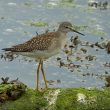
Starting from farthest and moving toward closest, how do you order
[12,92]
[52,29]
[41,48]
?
[52,29] → [41,48] → [12,92]

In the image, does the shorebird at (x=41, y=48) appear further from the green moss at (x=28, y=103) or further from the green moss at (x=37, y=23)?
the green moss at (x=37, y=23)

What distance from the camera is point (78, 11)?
66.3 feet

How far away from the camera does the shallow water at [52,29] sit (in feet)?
44.9

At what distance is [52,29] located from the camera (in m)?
18.0

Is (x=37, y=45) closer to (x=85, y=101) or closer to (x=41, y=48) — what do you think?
(x=41, y=48)

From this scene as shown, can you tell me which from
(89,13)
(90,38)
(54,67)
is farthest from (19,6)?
(54,67)

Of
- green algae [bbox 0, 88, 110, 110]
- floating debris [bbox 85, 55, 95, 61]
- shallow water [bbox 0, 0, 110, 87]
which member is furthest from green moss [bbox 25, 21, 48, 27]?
green algae [bbox 0, 88, 110, 110]

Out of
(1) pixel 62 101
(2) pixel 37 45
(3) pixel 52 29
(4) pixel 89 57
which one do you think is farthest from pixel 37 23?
(1) pixel 62 101

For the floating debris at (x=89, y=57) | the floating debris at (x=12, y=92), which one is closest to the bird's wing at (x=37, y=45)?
the floating debris at (x=12, y=92)

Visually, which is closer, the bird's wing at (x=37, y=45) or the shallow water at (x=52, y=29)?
the bird's wing at (x=37, y=45)

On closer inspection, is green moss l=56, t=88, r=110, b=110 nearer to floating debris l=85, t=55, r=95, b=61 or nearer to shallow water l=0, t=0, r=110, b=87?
shallow water l=0, t=0, r=110, b=87

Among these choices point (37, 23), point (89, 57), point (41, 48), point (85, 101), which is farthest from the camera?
point (37, 23)

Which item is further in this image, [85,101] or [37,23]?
[37,23]

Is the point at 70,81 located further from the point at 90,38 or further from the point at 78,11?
the point at 78,11
